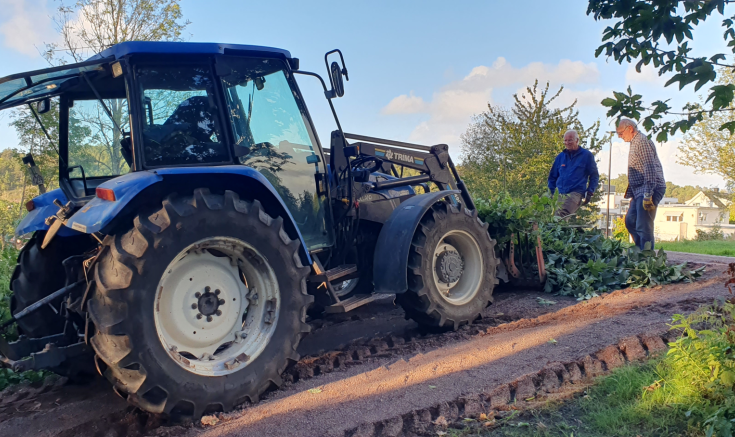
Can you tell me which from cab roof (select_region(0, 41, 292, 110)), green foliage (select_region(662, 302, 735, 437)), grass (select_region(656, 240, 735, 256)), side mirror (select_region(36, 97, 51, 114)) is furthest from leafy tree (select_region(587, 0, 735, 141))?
grass (select_region(656, 240, 735, 256))

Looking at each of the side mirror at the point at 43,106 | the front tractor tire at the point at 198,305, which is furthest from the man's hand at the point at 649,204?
the side mirror at the point at 43,106

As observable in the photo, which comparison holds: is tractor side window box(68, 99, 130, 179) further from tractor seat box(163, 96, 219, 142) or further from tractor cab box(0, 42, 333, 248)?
tractor seat box(163, 96, 219, 142)

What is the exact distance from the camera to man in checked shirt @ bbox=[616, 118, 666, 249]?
689cm

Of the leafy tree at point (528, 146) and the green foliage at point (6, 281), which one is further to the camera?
the leafy tree at point (528, 146)

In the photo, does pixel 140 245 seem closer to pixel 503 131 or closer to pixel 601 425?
pixel 601 425

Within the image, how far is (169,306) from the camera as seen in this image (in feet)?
10.4

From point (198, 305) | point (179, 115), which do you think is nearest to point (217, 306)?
point (198, 305)

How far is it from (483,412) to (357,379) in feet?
3.20

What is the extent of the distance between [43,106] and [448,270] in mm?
3739

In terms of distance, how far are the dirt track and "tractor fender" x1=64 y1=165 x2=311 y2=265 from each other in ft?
4.05

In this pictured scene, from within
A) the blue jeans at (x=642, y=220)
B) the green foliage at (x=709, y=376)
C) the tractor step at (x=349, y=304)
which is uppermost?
the blue jeans at (x=642, y=220)

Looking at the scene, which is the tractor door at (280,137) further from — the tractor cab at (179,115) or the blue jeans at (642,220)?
the blue jeans at (642,220)

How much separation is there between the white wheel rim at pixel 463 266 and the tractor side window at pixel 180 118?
2.33 metres

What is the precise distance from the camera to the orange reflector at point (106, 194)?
116 inches
